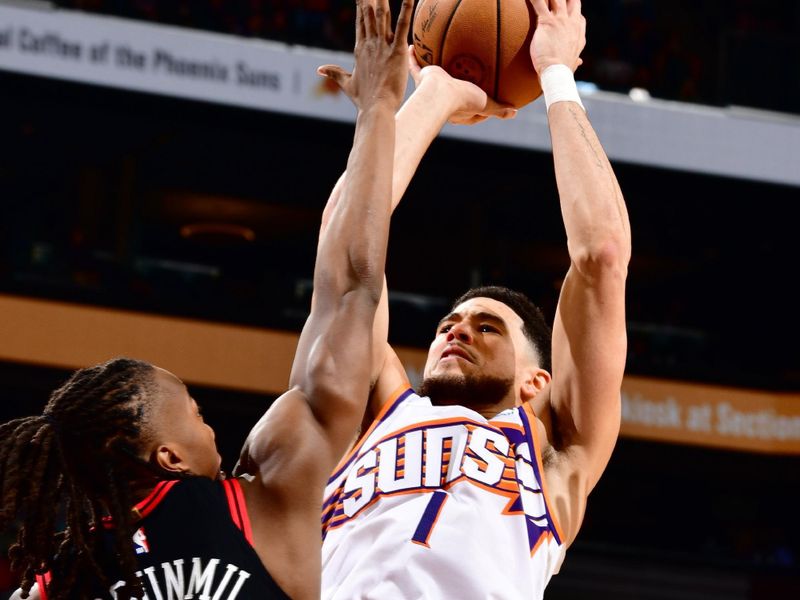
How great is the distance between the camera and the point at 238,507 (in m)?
2.04

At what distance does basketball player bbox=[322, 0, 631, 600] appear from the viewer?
2.74m

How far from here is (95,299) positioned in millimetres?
10219

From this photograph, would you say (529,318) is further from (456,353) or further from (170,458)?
(170,458)

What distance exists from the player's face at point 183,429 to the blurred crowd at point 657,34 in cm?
890

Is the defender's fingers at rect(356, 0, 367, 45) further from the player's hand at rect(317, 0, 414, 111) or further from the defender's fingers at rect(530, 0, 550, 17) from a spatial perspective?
the defender's fingers at rect(530, 0, 550, 17)

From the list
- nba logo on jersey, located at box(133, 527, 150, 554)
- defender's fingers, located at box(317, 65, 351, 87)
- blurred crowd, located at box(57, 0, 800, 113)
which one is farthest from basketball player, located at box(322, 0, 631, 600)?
blurred crowd, located at box(57, 0, 800, 113)

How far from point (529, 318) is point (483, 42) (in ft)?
2.54

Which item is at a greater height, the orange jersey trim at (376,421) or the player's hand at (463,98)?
the player's hand at (463,98)

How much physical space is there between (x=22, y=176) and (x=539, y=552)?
12003 mm

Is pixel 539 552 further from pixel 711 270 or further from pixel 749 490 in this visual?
pixel 711 270

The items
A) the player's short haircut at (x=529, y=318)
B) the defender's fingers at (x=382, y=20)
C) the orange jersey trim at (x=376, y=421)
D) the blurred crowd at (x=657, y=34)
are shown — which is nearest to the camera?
the defender's fingers at (x=382, y=20)

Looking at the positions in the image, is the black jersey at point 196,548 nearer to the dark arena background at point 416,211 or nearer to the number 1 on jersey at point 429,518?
the number 1 on jersey at point 429,518

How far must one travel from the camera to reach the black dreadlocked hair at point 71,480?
6.64 feet

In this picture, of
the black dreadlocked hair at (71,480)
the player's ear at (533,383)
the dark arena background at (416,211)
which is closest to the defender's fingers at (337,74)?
the black dreadlocked hair at (71,480)
